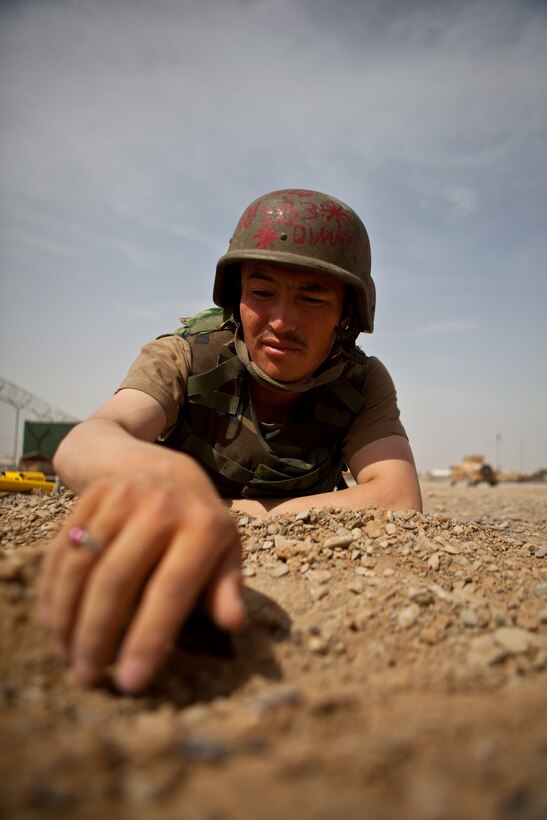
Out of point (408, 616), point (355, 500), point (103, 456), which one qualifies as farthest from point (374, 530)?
point (103, 456)

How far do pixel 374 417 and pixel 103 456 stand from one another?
7.83 ft

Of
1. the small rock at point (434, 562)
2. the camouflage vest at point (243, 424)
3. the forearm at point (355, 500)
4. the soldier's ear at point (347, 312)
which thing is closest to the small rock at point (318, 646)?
the small rock at point (434, 562)

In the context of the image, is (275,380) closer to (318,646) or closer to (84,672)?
(318,646)

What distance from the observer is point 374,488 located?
10.8 ft

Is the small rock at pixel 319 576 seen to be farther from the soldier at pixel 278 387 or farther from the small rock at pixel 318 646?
the soldier at pixel 278 387

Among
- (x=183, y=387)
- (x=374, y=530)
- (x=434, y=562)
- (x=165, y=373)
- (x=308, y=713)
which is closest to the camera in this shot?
(x=308, y=713)

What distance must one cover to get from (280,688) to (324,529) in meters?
1.35

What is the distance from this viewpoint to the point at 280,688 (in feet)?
4.47

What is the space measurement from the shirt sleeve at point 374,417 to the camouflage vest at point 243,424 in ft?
0.34

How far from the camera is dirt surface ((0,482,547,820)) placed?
2.93ft

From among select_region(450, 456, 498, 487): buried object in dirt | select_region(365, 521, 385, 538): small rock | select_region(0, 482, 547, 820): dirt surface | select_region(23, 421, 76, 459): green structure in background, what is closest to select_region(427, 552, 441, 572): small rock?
select_region(0, 482, 547, 820): dirt surface

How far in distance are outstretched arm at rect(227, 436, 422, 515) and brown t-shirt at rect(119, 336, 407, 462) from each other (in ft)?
0.34

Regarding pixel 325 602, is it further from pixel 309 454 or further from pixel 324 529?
pixel 309 454

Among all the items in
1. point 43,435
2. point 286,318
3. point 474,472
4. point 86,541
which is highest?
point 286,318
